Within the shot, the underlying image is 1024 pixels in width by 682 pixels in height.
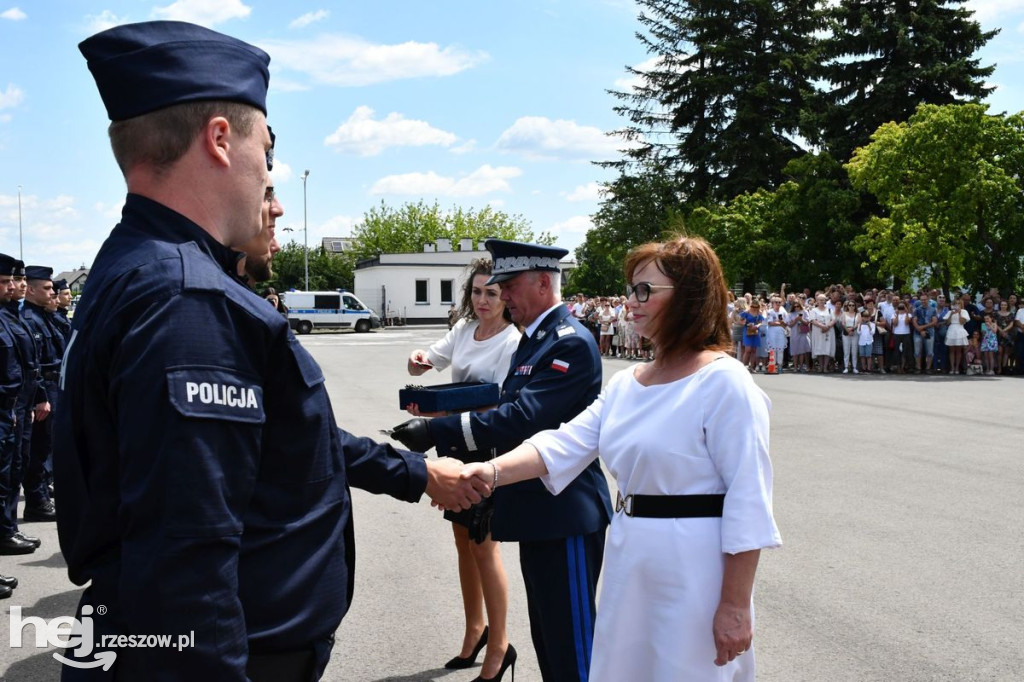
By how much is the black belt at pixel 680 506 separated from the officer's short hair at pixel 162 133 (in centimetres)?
166

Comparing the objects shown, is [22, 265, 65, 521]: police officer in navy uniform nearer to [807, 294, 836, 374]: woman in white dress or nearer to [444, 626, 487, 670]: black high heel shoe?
[444, 626, 487, 670]: black high heel shoe

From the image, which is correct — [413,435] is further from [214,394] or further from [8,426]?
[8,426]

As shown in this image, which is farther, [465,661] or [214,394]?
[465,661]

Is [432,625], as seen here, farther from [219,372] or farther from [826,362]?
[826,362]

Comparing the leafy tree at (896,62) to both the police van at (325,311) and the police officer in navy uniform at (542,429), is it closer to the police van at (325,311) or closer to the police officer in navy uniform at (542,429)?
the police van at (325,311)

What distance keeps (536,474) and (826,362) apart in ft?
65.8

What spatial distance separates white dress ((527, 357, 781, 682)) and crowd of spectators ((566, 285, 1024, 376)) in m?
17.9

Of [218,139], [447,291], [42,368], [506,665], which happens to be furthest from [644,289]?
[447,291]

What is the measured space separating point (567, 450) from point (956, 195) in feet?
71.7

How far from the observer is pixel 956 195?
21.7 m

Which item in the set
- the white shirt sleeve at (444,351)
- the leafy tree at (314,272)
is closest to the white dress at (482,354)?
the white shirt sleeve at (444,351)

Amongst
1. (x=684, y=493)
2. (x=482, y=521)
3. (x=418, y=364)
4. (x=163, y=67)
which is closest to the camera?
(x=163, y=67)

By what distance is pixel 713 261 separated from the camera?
2869 mm

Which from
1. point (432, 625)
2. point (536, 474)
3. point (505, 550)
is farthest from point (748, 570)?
point (505, 550)
